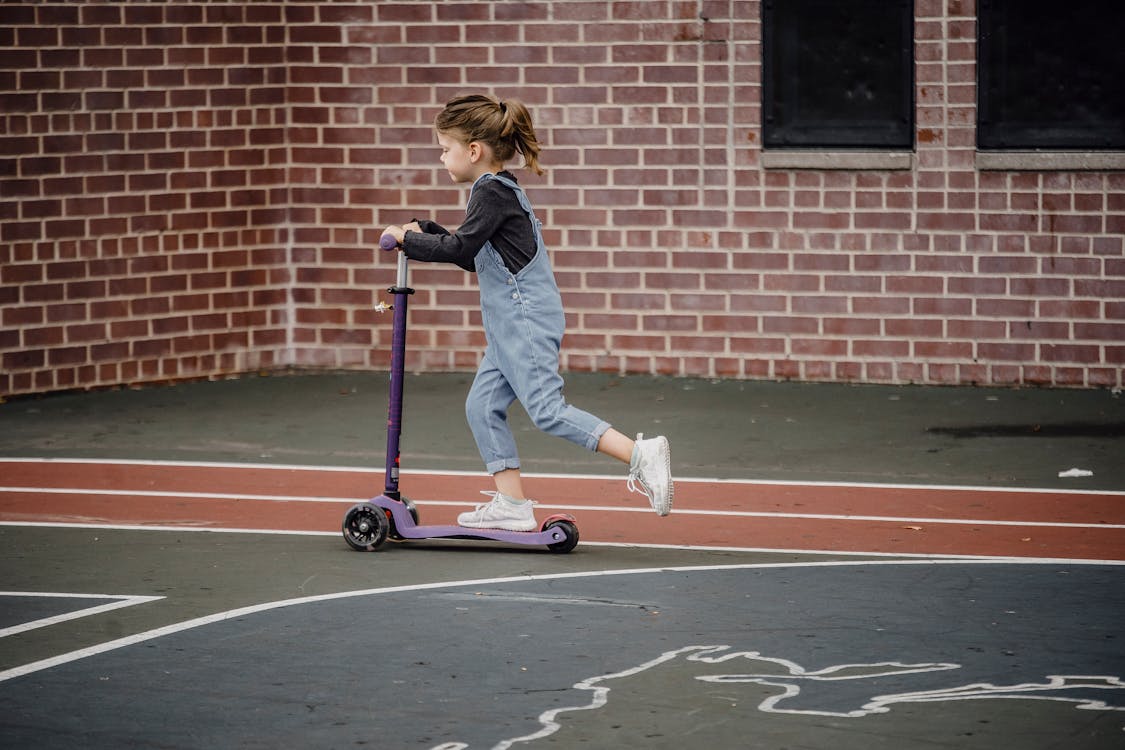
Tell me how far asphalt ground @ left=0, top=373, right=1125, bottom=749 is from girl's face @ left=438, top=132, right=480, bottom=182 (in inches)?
67.7

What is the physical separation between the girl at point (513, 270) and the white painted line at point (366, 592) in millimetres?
383

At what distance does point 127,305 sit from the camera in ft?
46.9

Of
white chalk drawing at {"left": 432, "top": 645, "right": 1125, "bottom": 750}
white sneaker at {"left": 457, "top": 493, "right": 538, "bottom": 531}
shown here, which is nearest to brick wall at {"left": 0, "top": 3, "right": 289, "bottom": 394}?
white sneaker at {"left": 457, "top": 493, "right": 538, "bottom": 531}

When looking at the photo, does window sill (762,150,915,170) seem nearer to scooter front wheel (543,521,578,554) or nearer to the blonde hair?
the blonde hair

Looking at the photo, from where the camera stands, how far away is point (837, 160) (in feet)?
46.5

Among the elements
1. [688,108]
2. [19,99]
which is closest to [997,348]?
[688,108]

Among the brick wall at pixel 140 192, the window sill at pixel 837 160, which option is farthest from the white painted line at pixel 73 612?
the window sill at pixel 837 160

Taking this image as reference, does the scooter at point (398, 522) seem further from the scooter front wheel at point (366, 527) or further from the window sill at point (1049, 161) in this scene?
the window sill at point (1049, 161)

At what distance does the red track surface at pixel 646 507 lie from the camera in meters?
9.22

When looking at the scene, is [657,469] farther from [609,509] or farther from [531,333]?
[609,509]

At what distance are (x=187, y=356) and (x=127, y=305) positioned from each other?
646mm

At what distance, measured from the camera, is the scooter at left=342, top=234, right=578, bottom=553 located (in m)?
8.80

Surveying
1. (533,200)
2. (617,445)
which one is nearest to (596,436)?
(617,445)

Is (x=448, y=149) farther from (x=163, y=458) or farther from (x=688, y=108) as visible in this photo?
(x=688, y=108)
